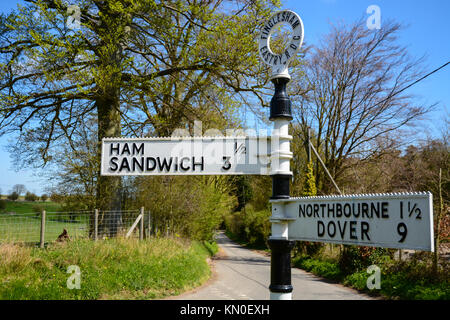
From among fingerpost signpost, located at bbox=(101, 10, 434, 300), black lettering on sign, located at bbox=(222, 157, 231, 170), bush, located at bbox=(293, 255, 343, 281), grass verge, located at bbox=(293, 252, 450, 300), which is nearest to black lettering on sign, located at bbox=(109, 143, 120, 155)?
fingerpost signpost, located at bbox=(101, 10, 434, 300)

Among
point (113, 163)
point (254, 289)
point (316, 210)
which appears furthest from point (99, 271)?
point (316, 210)

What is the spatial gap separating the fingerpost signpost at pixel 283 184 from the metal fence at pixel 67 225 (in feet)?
28.3

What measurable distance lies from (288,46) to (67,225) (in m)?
11.6

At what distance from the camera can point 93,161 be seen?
1275 cm

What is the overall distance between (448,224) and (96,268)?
961cm

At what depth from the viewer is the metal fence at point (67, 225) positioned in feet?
32.6

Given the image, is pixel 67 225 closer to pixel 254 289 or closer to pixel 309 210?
pixel 254 289

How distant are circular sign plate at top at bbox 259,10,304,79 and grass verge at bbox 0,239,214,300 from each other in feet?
24.1

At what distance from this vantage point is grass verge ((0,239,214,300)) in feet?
25.5

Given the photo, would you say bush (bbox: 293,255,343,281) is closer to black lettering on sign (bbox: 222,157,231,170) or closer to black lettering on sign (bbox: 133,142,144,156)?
black lettering on sign (bbox: 222,157,231,170)

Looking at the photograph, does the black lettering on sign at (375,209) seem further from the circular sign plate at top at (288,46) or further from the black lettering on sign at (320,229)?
the circular sign plate at top at (288,46)

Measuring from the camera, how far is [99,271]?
30.5 ft

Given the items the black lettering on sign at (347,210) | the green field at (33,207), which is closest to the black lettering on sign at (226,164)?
the black lettering on sign at (347,210)
